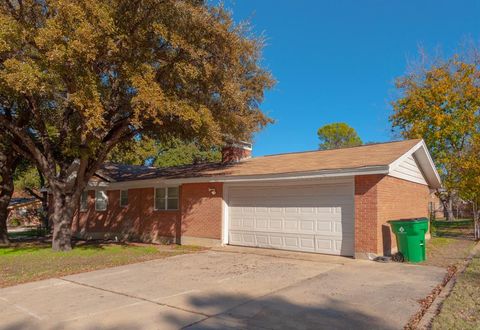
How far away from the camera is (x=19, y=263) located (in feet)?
38.7

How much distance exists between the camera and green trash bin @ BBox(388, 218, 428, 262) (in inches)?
439

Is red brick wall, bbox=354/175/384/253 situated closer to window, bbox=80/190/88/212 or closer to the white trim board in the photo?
the white trim board

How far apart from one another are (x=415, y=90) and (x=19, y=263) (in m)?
26.3

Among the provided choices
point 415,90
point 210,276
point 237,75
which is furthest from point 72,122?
point 415,90

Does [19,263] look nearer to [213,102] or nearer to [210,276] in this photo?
[210,276]

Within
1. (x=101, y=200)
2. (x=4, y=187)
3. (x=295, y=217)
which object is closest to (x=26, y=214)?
(x=101, y=200)

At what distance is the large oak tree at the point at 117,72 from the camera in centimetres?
1043

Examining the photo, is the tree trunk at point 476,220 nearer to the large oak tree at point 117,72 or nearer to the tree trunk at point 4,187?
the large oak tree at point 117,72

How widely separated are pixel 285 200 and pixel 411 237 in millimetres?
4295

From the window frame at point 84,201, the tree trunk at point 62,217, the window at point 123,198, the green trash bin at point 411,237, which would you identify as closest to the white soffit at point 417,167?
the green trash bin at point 411,237

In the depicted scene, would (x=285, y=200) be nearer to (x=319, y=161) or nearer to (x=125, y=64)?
(x=319, y=161)

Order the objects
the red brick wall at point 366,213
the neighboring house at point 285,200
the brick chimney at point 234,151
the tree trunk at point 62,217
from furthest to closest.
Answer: the brick chimney at point 234,151 < the tree trunk at point 62,217 < the neighboring house at point 285,200 < the red brick wall at point 366,213

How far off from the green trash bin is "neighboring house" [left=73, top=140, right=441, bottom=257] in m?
0.59

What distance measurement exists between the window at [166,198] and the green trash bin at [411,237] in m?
9.40
